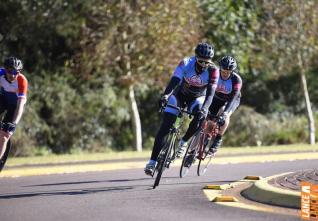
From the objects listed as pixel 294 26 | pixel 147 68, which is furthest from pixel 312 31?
pixel 147 68

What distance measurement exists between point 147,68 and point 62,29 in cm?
315

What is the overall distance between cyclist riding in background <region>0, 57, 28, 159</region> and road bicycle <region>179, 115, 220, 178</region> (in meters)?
→ 2.80

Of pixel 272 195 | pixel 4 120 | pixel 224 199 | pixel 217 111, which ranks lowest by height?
pixel 224 199

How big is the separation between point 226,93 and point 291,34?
1480 cm

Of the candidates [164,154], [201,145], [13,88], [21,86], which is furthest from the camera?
[201,145]

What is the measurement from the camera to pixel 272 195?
1040cm

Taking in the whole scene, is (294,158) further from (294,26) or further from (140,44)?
(294,26)

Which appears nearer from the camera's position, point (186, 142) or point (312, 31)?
point (186, 142)

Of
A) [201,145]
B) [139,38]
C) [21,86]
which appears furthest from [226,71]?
[139,38]

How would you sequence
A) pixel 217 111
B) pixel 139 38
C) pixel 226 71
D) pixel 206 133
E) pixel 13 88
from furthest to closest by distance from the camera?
pixel 139 38 < pixel 217 111 < pixel 226 71 < pixel 206 133 < pixel 13 88

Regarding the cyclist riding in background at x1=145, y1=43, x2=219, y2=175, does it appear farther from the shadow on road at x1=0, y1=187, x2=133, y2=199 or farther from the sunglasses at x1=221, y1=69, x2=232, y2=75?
the sunglasses at x1=221, y1=69, x2=232, y2=75

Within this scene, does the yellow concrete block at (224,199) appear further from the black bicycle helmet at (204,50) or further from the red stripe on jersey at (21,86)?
the red stripe on jersey at (21,86)

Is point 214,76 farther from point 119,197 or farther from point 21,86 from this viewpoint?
point 21,86

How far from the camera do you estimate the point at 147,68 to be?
28000 mm
